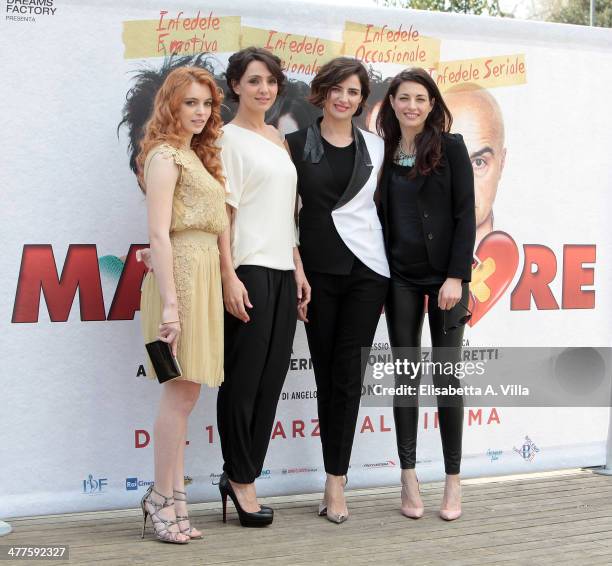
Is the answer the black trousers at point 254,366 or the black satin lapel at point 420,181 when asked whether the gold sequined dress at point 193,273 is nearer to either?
the black trousers at point 254,366

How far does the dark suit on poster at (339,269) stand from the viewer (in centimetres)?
354

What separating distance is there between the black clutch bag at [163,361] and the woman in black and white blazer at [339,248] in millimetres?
676

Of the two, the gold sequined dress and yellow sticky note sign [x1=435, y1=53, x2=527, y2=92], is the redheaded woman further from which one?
yellow sticky note sign [x1=435, y1=53, x2=527, y2=92]

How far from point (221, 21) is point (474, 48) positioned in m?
1.18

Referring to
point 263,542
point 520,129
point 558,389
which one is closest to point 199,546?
point 263,542

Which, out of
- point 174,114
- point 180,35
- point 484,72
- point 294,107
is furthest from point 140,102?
point 484,72

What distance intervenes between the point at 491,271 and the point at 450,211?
777 mm

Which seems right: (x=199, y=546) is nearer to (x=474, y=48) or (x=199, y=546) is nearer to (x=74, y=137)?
(x=74, y=137)

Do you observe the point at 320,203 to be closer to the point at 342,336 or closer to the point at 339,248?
the point at 339,248

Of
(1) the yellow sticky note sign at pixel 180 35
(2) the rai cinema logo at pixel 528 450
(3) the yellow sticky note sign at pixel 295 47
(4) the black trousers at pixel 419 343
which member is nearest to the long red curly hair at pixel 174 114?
(1) the yellow sticky note sign at pixel 180 35

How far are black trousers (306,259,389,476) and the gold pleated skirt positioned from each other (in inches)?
19.1

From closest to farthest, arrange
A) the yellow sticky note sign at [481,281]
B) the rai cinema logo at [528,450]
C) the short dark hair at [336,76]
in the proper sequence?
1. the short dark hair at [336,76]
2. the yellow sticky note sign at [481,281]
3. the rai cinema logo at [528,450]

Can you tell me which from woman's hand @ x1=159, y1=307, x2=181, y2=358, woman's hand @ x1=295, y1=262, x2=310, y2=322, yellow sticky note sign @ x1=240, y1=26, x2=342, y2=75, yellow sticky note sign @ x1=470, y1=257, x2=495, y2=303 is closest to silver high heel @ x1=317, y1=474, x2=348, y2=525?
woman's hand @ x1=295, y1=262, x2=310, y2=322

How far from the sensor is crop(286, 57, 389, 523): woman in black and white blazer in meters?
3.53
